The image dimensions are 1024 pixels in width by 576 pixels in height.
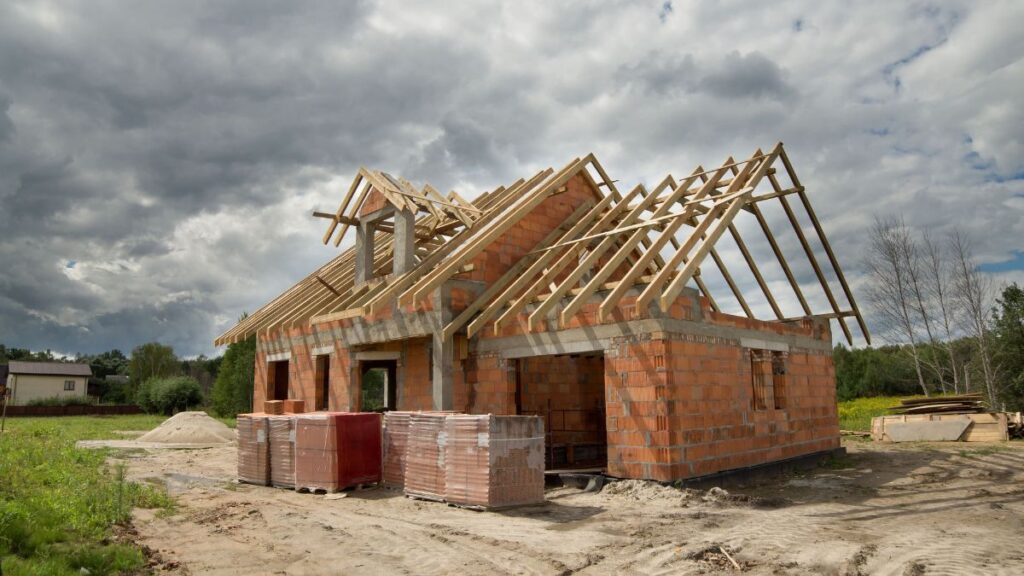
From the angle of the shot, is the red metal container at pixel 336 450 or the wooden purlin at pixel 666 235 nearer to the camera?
the wooden purlin at pixel 666 235

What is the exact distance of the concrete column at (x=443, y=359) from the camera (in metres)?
11.8

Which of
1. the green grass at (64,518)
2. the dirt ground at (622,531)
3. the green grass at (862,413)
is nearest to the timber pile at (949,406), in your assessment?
the green grass at (862,413)

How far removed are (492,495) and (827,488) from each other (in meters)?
5.68

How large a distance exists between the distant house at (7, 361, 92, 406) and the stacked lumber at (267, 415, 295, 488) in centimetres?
5100

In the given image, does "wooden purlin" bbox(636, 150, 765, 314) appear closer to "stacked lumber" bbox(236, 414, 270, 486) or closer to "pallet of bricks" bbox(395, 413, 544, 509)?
"pallet of bricks" bbox(395, 413, 544, 509)

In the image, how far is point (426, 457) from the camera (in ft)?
29.7

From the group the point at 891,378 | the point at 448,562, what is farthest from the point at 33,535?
the point at 891,378

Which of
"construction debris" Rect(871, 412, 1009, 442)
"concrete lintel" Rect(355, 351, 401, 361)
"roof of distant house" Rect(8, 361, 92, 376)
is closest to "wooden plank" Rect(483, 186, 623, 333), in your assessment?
"concrete lintel" Rect(355, 351, 401, 361)

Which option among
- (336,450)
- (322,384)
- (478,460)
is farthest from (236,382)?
(478,460)

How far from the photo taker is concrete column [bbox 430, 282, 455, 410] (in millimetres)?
11750

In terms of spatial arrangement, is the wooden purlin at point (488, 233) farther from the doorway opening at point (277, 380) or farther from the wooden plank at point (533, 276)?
the doorway opening at point (277, 380)

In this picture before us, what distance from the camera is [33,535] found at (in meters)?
5.46

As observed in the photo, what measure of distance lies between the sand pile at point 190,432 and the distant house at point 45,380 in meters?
38.6

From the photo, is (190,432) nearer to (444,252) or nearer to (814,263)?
(444,252)
